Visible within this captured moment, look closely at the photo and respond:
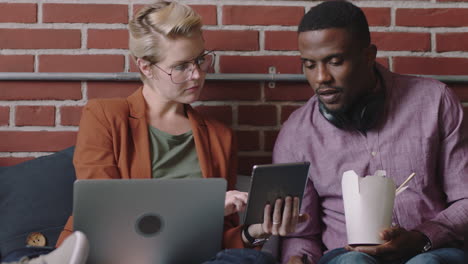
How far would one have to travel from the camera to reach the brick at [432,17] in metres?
2.11

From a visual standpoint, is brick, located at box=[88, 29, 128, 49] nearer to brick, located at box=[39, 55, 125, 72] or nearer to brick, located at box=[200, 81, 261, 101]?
brick, located at box=[39, 55, 125, 72]

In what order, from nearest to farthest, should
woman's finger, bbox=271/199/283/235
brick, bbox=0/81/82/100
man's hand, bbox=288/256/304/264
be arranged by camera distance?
woman's finger, bbox=271/199/283/235, man's hand, bbox=288/256/304/264, brick, bbox=0/81/82/100

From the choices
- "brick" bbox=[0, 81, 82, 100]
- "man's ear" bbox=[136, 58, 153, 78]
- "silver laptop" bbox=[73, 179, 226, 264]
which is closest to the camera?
"silver laptop" bbox=[73, 179, 226, 264]

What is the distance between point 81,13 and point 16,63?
0.92 feet

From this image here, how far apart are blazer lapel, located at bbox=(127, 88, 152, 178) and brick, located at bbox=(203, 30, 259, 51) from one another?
0.36m

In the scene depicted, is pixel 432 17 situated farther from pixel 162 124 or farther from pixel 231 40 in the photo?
pixel 162 124

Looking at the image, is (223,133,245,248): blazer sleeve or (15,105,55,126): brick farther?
(15,105,55,126): brick

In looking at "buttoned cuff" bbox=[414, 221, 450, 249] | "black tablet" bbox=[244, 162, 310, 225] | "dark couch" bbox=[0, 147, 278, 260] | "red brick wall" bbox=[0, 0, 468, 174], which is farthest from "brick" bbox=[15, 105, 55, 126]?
"buttoned cuff" bbox=[414, 221, 450, 249]

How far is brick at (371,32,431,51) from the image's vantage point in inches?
82.9

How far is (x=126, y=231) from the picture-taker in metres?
1.37

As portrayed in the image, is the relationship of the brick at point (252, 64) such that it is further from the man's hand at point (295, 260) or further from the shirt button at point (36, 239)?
the shirt button at point (36, 239)

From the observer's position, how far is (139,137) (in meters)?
1.79

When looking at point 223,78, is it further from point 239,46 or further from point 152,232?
point 152,232

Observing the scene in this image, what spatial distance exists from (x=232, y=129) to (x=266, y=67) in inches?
10.7
